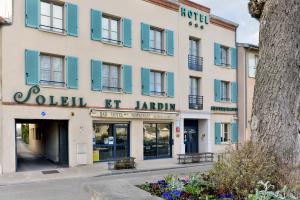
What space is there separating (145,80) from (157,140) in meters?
3.86

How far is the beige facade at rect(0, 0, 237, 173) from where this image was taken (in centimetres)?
1463

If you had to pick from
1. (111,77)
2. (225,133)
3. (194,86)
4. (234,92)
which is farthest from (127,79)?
(234,92)

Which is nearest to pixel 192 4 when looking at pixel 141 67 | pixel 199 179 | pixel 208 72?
pixel 208 72

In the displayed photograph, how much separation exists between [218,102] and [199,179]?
1850cm

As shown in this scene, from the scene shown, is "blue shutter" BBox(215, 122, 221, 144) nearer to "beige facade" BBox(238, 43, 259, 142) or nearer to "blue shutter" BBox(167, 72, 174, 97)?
"beige facade" BBox(238, 43, 259, 142)

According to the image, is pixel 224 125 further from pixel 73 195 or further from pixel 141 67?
pixel 73 195

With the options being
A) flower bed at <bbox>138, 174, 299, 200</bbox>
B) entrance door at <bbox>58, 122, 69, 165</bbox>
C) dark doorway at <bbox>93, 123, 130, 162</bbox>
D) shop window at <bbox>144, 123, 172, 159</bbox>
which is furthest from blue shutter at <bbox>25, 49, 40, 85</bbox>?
flower bed at <bbox>138, 174, 299, 200</bbox>

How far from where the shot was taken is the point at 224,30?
981 inches

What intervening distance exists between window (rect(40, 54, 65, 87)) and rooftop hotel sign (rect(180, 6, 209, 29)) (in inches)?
367

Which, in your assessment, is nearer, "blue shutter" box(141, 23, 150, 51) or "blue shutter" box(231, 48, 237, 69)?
"blue shutter" box(141, 23, 150, 51)

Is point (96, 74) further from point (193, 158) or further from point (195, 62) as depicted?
point (195, 62)

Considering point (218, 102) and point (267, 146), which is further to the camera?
point (218, 102)

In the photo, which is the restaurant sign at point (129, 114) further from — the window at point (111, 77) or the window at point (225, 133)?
the window at point (225, 133)

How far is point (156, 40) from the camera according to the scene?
67.3ft
